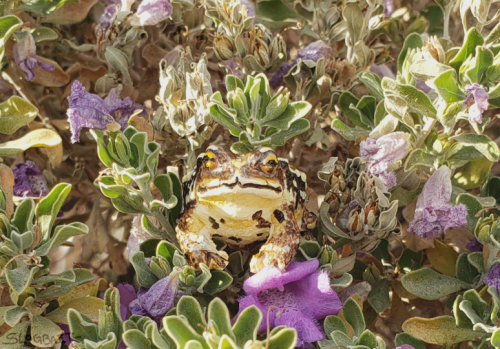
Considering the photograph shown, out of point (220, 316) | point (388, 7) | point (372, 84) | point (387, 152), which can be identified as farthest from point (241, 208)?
point (388, 7)

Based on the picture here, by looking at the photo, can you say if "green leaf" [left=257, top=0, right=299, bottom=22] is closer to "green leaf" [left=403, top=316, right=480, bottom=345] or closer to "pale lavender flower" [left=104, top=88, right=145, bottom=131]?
"pale lavender flower" [left=104, top=88, right=145, bottom=131]

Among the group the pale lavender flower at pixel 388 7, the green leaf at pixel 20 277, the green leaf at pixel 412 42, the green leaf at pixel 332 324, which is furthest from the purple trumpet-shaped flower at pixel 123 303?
the pale lavender flower at pixel 388 7

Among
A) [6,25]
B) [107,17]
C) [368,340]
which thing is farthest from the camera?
[107,17]

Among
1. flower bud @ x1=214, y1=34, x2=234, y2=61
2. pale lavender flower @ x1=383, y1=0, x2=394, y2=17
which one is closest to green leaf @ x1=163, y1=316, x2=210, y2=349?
flower bud @ x1=214, y1=34, x2=234, y2=61

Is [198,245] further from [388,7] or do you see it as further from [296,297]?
[388,7]

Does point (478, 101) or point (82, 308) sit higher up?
point (478, 101)

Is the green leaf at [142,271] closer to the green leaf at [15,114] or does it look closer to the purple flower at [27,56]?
the green leaf at [15,114]

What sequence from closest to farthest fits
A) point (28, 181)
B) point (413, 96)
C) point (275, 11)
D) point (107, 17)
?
point (413, 96) → point (28, 181) → point (107, 17) → point (275, 11)
